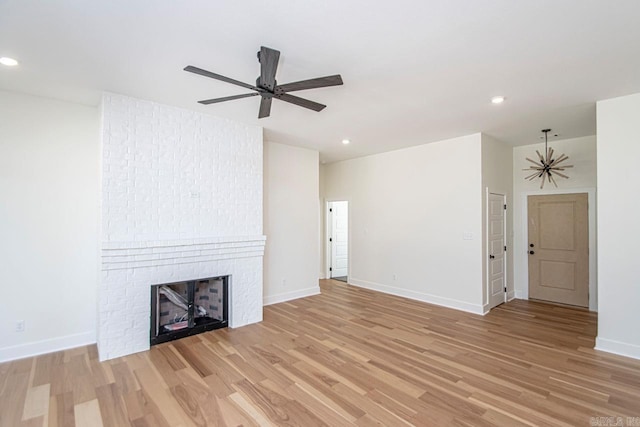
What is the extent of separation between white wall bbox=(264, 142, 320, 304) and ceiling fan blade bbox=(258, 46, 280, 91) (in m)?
3.04

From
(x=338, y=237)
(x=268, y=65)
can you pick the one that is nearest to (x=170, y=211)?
(x=268, y=65)

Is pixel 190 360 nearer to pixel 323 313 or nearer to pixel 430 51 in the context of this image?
pixel 323 313

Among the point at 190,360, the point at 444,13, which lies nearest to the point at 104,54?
the point at 444,13

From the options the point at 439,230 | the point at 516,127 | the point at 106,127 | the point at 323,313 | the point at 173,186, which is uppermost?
the point at 516,127

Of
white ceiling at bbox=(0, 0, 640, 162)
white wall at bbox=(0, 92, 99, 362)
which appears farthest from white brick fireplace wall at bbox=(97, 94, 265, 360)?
white wall at bbox=(0, 92, 99, 362)

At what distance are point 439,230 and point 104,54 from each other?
522 cm

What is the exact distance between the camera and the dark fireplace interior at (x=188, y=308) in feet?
12.1

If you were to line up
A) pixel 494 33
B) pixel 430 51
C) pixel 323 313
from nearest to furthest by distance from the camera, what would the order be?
pixel 494 33, pixel 430 51, pixel 323 313

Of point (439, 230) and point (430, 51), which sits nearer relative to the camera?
point (430, 51)

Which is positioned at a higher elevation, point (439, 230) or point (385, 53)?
point (385, 53)

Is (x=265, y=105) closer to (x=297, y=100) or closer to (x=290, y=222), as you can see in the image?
(x=297, y=100)

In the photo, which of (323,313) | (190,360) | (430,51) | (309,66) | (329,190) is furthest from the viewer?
(329,190)

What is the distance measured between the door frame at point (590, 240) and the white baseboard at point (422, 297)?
1.71 metres

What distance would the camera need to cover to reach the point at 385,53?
2.53 metres
